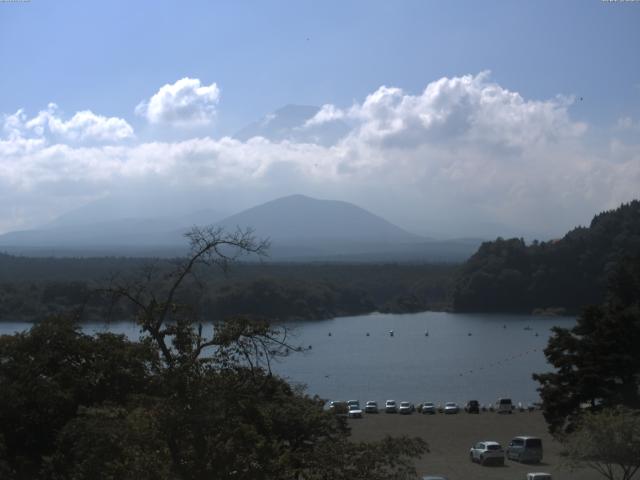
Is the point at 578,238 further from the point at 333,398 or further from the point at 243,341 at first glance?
the point at 243,341

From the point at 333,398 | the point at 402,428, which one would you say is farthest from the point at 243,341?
the point at 333,398

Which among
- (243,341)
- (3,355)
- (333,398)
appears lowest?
(333,398)

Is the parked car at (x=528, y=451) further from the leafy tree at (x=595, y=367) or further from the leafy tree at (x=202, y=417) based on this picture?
the leafy tree at (x=202, y=417)

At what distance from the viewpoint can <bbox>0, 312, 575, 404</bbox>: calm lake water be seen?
86.3 feet

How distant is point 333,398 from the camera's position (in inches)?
971

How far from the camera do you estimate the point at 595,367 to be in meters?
13.2

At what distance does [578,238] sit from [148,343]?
50.4 m

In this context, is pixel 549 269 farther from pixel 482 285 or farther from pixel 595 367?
pixel 595 367

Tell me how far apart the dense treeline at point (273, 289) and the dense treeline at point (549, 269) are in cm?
445

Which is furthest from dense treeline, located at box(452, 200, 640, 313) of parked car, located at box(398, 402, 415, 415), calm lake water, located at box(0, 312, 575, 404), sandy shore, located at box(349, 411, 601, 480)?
sandy shore, located at box(349, 411, 601, 480)

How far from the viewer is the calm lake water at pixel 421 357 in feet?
86.3

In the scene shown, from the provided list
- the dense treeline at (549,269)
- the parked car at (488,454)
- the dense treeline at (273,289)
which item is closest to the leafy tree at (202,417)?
the parked car at (488,454)

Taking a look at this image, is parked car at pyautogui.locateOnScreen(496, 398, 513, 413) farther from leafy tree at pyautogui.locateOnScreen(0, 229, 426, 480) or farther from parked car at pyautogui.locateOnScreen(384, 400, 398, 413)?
leafy tree at pyautogui.locateOnScreen(0, 229, 426, 480)

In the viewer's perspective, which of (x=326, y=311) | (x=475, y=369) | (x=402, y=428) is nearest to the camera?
(x=402, y=428)
